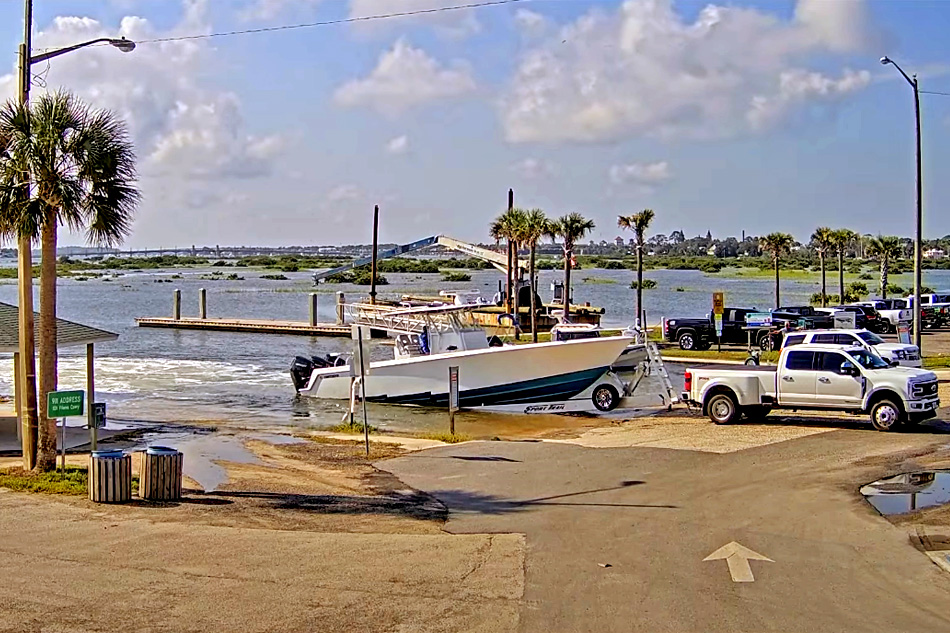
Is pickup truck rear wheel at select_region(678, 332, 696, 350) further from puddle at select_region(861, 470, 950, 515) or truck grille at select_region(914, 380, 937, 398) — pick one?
puddle at select_region(861, 470, 950, 515)

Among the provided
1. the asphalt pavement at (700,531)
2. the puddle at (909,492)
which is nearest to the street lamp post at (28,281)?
the asphalt pavement at (700,531)

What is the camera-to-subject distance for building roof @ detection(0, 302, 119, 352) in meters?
20.8

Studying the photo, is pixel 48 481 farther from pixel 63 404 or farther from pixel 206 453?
pixel 206 453

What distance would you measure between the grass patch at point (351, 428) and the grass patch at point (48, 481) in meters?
9.61

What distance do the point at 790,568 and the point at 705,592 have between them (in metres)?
1.48

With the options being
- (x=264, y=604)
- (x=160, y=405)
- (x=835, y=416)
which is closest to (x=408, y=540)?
(x=264, y=604)

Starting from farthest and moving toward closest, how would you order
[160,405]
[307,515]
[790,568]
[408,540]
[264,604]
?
1. [160,405]
2. [307,515]
3. [408,540]
4. [790,568]
5. [264,604]

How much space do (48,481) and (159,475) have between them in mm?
2401

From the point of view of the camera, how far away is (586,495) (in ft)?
49.8

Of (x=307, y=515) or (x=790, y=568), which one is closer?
(x=790, y=568)

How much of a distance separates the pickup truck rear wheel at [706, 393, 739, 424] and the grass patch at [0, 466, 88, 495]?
13.4m

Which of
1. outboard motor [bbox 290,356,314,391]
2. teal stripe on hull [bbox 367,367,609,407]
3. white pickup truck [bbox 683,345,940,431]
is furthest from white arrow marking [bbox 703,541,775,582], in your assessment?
outboard motor [bbox 290,356,314,391]

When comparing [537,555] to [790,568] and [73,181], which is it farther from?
[73,181]

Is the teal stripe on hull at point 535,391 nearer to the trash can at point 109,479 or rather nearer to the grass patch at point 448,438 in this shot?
the grass patch at point 448,438
